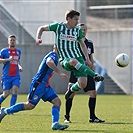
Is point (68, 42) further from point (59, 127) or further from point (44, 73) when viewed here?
point (59, 127)

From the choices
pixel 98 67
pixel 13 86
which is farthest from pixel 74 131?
pixel 98 67

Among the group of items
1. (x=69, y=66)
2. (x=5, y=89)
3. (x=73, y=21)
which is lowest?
(x=5, y=89)

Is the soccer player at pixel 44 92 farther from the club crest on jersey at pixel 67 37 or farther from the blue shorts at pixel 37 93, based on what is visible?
the club crest on jersey at pixel 67 37

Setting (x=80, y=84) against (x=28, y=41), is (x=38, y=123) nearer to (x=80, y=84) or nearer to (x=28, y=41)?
(x=80, y=84)

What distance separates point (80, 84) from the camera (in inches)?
397

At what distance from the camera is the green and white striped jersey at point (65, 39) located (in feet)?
32.5

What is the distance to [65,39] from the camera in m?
9.95

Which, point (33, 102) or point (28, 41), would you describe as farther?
point (28, 41)

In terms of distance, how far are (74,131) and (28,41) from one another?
20.9m

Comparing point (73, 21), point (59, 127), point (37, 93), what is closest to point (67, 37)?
point (73, 21)

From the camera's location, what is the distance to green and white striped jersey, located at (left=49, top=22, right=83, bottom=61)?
9906 millimetres

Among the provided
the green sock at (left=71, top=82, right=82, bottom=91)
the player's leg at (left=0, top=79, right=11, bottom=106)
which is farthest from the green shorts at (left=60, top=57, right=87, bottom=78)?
the player's leg at (left=0, top=79, right=11, bottom=106)

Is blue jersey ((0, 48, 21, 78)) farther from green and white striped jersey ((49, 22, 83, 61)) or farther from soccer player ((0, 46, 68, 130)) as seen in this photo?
soccer player ((0, 46, 68, 130))

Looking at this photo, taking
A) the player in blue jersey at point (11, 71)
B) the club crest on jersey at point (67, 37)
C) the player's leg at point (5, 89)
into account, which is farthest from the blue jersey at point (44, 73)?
the player in blue jersey at point (11, 71)
